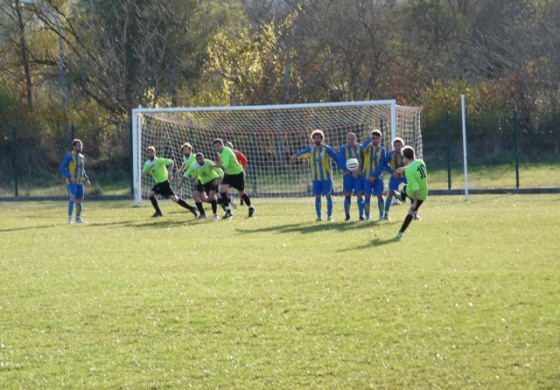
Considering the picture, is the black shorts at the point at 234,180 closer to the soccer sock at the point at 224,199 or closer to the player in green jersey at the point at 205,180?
the player in green jersey at the point at 205,180

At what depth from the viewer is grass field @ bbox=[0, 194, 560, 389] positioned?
8.02m

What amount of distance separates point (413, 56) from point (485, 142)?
9.32 metres

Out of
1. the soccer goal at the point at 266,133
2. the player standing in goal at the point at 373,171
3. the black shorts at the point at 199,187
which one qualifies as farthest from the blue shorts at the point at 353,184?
the soccer goal at the point at 266,133

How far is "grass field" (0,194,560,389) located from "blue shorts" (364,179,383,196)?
7.85 feet

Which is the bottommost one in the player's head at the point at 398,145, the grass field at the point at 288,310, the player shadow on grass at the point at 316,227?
the grass field at the point at 288,310

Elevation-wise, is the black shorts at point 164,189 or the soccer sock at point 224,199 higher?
the black shorts at point 164,189

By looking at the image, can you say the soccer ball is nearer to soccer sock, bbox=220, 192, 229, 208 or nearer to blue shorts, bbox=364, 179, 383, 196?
blue shorts, bbox=364, 179, 383, 196

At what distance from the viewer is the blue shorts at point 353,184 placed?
811 inches

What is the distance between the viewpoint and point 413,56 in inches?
1779

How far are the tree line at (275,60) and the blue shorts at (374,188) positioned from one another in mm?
16014

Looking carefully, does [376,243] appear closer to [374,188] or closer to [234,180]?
[374,188]

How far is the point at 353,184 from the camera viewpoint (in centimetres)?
2064

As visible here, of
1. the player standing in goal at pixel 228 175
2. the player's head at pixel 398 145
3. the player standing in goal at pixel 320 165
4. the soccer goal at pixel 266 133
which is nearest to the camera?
the player standing in goal at pixel 320 165

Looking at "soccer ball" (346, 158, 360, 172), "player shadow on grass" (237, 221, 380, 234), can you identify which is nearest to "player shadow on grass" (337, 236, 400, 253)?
"player shadow on grass" (237, 221, 380, 234)
